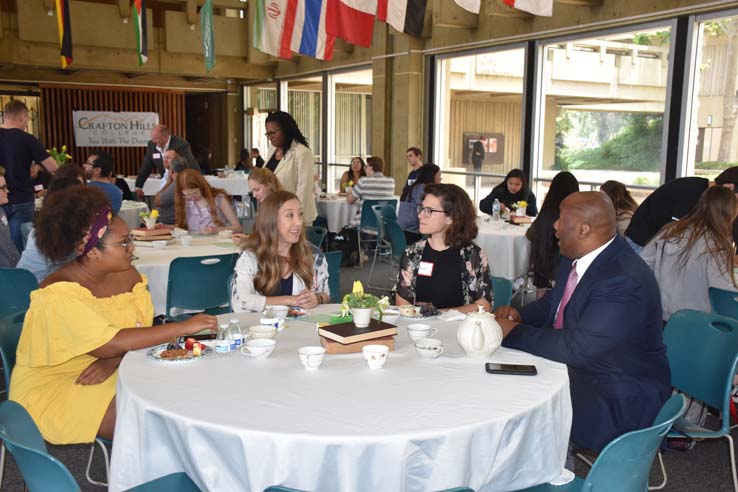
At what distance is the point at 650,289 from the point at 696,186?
266cm

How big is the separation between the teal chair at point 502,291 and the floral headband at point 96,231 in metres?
1.96

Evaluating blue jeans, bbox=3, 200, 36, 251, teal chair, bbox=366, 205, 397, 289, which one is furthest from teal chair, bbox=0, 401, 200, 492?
teal chair, bbox=366, 205, 397, 289

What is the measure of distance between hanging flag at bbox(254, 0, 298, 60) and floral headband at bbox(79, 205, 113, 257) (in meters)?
6.94

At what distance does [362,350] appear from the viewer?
235cm

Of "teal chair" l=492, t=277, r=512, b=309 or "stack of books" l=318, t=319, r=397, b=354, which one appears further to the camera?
"teal chair" l=492, t=277, r=512, b=309

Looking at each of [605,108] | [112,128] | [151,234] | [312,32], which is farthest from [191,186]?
[112,128]

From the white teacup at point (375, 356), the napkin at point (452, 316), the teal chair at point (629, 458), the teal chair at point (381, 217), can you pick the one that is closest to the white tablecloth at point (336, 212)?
the teal chair at point (381, 217)

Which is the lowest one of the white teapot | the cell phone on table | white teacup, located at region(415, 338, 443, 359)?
the cell phone on table

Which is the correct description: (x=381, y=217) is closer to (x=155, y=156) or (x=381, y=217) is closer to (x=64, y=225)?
(x=155, y=156)

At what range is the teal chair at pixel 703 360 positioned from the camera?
2598mm

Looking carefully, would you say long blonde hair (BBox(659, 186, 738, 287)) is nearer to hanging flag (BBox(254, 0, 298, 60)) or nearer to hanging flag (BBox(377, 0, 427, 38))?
hanging flag (BBox(377, 0, 427, 38))

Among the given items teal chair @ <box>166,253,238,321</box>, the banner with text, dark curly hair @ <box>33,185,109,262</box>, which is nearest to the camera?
dark curly hair @ <box>33,185,109,262</box>

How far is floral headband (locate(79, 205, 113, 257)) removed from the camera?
2.45 meters

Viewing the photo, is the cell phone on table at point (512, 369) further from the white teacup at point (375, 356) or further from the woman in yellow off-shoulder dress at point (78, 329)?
the woman in yellow off-shoulder dress at point (78, 329)
